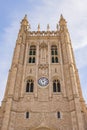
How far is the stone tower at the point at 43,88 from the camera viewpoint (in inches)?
890

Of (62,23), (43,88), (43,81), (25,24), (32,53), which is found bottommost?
(43,88)

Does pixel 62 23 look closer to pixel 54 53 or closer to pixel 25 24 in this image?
pixel 25 24

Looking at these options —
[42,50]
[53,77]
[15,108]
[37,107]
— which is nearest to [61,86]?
[53,77]

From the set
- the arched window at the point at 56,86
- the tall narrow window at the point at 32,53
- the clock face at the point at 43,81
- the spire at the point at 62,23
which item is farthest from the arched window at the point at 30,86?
the spire at the point at 62,23

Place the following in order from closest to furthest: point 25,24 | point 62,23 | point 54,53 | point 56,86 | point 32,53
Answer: point 56,86 → point 54,53 → point 32,53 → point 62,23 → point 25,24

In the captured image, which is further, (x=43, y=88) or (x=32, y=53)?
(x=32, y=53)

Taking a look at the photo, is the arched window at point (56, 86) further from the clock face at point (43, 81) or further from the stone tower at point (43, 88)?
the clock face at point (43, 81)

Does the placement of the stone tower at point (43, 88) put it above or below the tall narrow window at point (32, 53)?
below

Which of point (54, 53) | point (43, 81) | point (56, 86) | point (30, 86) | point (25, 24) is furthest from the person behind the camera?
point (25, 24)

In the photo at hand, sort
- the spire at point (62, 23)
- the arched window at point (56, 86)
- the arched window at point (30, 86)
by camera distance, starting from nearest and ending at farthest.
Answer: the arched window at point (56, 86) → the arched window at point (30, 86) → the spire at point (62, 23)

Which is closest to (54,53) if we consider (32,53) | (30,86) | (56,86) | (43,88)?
(32,53)

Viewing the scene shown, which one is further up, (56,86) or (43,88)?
(56,86)

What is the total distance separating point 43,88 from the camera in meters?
26.6

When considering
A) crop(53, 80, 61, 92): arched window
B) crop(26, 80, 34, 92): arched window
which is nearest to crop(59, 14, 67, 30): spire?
crop(53, 80, 61, 92): arched window
